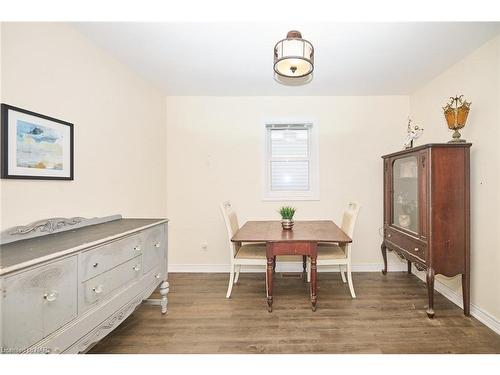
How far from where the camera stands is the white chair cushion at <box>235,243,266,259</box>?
2572mm

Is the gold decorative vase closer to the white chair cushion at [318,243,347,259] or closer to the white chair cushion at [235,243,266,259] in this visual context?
the white chair cushion at [318,243,347,259]

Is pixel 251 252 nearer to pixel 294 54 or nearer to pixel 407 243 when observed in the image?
pixel 407 243

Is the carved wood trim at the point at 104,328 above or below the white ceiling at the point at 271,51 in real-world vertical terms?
below

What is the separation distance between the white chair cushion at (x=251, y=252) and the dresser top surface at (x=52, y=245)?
44.6 inches

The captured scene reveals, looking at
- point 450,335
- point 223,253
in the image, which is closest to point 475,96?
point 450,335

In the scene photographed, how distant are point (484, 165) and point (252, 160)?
8.07 ft

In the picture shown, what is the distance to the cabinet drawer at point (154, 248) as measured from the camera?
195cm

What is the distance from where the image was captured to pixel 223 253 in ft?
11.4

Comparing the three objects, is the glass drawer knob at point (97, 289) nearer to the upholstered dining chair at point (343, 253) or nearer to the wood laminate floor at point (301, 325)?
the wood laminate floor at point (301, 325)

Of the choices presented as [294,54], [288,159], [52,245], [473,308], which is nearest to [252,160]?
[288,159]

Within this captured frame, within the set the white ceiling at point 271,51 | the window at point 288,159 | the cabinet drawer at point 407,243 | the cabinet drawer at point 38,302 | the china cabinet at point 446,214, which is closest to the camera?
the cabinet drawer at point 38,302

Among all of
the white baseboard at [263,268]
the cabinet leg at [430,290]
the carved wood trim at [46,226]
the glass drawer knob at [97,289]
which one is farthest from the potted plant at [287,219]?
the carved wood trim at [46,226]

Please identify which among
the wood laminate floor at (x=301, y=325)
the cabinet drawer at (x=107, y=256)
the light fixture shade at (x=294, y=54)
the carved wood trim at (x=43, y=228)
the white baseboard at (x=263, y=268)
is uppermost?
the light fixture shade at (x=294, y=54)

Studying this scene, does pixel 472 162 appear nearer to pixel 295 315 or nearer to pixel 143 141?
pixel 295 315
